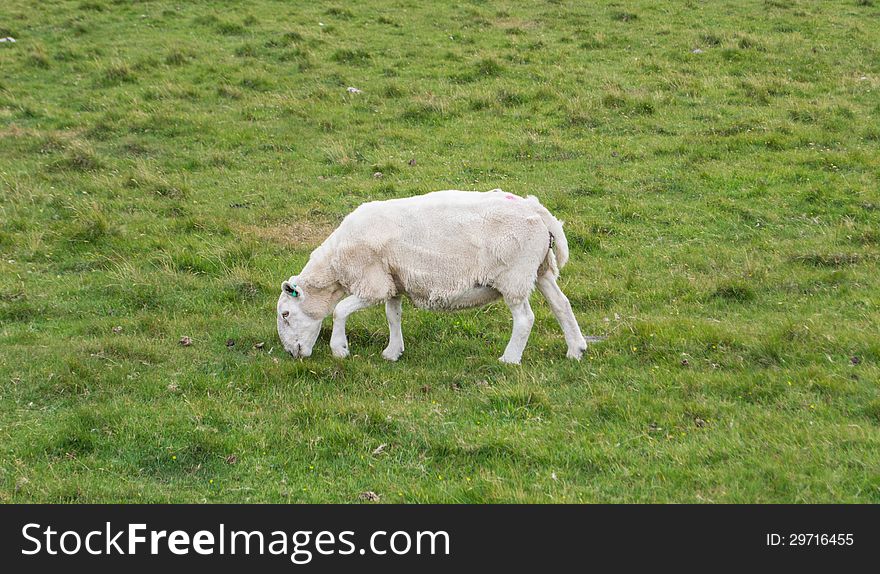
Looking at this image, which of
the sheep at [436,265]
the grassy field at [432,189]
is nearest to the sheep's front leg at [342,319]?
the sheep at [436,265]

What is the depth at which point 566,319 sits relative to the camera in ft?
30.5

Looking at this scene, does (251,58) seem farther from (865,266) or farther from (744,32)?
(865,266)

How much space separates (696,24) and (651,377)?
1884 cm

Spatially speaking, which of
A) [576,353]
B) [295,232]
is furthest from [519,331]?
[295,232]

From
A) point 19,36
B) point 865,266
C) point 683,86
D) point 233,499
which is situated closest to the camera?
point 233,499

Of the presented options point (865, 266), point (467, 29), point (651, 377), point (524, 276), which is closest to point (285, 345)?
point (524, 276)

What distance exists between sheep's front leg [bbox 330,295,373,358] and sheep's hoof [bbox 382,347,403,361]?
0.42 metres

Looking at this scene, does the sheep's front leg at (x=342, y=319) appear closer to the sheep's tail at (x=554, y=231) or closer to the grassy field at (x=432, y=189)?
the grassy field at (x=432, y=189)

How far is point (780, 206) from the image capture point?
45.0 ft

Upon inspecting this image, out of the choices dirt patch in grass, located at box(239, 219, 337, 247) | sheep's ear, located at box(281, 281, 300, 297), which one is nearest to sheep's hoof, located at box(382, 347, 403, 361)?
sheep's ear, located at box(281, 281, 300, 297)

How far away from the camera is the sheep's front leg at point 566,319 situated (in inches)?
365

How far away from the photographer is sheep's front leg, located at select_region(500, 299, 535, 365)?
9078mm

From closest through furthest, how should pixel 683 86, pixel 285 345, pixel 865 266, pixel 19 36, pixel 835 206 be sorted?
pixel 285 345 → pixel 865 266 → pixel 835 206 → pixel 683 86 → pixel 19 36

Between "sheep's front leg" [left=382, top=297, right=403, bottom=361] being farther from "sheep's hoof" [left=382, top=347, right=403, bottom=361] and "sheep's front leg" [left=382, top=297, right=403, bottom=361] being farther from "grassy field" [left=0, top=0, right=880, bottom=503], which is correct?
"grassy field" [left=0, top=0, right=880, bottom=503]
